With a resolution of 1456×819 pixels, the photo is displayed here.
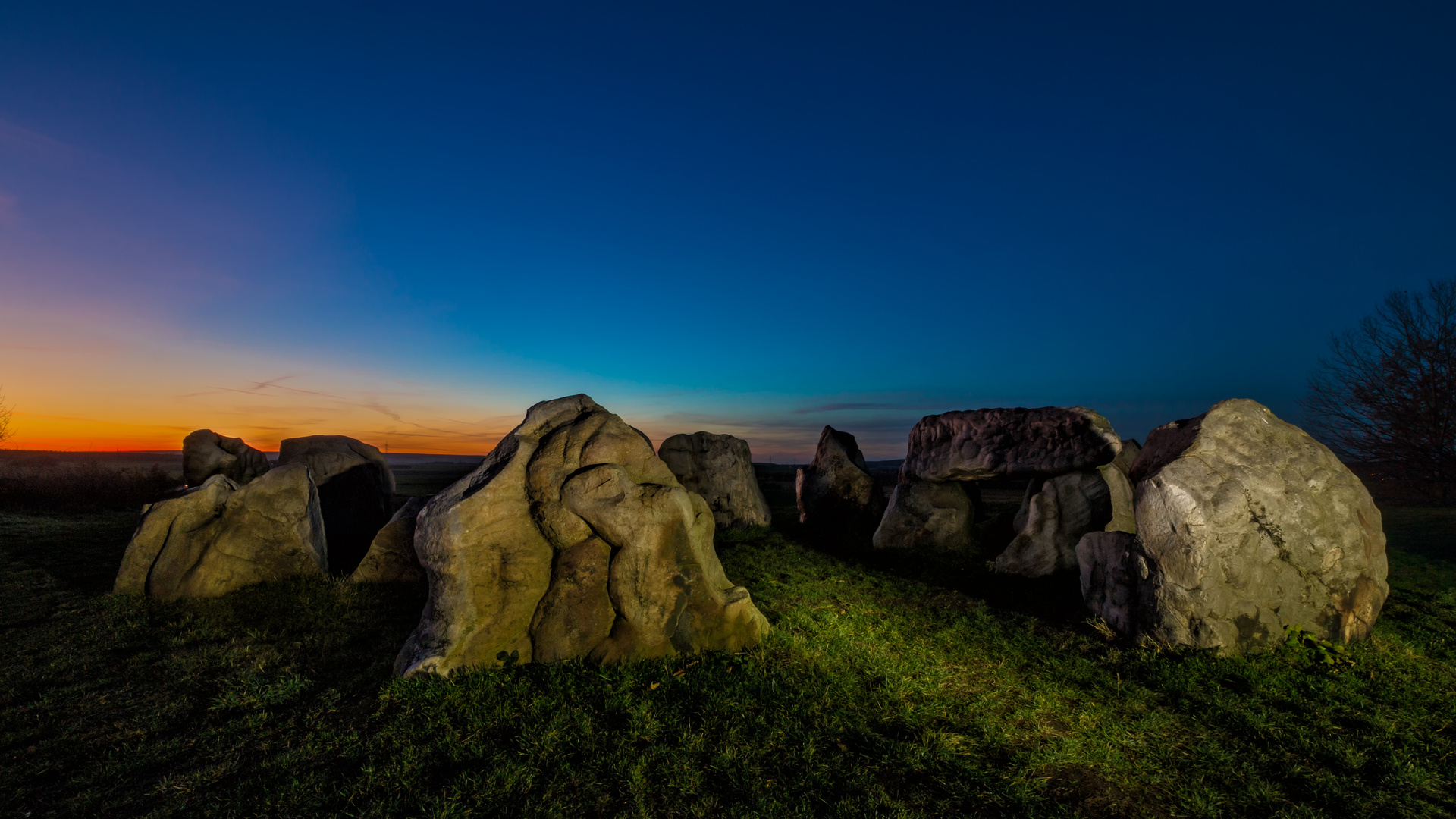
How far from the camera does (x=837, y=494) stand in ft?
49.0

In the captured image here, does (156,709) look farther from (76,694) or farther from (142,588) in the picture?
(142,588)

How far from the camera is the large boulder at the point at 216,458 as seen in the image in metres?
15.4

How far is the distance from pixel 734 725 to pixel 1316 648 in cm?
611

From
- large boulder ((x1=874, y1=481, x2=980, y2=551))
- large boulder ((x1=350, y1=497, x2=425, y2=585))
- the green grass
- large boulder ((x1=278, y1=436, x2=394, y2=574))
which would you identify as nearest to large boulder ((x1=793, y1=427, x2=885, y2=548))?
large boulder ((x1=874, y1=481, x2=980, y2=551))

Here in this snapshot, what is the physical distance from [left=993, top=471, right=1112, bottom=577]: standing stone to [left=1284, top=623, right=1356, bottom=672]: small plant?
9.73ft

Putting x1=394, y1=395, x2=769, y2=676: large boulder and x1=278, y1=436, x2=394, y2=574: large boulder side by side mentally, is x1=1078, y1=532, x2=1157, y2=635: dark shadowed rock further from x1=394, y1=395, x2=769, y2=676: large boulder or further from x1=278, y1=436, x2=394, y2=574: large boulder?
x1=278, y1=436, x2=394, y2=574: large boulder

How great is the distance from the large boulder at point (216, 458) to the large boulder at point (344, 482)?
190 centimetres

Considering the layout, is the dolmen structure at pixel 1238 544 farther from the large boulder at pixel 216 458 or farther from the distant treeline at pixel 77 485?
the distant treeline at pixel 77 485

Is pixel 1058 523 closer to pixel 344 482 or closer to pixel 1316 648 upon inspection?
pixel 1316 648

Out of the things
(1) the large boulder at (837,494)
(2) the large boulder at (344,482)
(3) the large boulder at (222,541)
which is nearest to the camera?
(3) the large boulder at (222,541)

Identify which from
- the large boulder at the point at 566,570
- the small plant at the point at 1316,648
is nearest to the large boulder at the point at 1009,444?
the small plant at the point at 1316,648

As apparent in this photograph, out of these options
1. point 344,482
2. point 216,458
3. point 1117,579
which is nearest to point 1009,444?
point 1117,579

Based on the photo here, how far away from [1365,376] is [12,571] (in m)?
31.7

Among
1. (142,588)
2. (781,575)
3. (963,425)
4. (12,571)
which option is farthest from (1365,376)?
(12,571)
